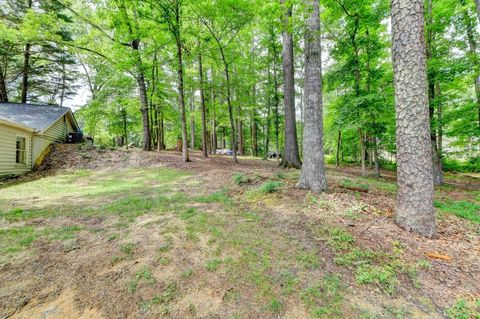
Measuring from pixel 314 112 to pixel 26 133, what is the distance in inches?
497

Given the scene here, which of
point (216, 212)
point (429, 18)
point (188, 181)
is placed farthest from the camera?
point (429, 18)

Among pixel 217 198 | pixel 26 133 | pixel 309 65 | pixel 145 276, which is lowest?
pixel 145 276

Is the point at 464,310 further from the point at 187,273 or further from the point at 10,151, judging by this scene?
the point at 10,151

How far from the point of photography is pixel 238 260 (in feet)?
8.05

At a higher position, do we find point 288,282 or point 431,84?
point 431,84

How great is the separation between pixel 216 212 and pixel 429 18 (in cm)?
1092

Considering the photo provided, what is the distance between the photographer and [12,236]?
3.02 meters

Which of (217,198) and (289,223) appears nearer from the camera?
(289,223)

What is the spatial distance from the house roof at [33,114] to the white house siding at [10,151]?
691 mm

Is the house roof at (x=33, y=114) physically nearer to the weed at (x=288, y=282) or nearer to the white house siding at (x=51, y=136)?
the white house siding at (x=51, y=136)

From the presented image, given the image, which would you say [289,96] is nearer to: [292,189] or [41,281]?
[292,189]

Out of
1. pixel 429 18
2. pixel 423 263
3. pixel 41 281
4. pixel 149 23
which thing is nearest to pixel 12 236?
pixel 41 281

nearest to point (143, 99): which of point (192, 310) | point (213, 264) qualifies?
point (213, 264)

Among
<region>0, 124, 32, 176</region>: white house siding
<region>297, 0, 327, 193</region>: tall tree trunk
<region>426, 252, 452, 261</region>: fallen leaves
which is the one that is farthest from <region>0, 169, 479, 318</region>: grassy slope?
<region>0, 124, 32, 176</region>: white house siding
